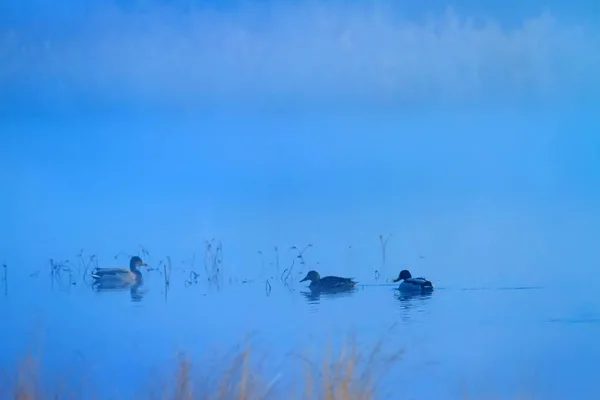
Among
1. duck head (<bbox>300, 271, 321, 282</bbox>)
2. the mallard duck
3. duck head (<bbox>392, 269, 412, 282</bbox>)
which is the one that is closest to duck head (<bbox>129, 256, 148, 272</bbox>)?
the mallard duck

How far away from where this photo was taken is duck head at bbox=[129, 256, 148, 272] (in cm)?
287

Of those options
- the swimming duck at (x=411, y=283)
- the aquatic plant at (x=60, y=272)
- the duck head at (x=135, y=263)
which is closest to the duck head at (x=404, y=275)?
the swimming duck at (x=411, y=283)

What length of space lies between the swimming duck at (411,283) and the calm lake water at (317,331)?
50mm

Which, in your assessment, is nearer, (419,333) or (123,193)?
(419,333)

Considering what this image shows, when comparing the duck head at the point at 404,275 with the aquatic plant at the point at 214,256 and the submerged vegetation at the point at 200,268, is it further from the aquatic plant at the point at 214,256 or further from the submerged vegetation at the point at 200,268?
the aquatic plant at the point at 214,256

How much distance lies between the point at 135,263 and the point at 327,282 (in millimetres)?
820

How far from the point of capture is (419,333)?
2.76m

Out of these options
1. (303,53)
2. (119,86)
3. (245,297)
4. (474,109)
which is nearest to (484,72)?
(474,109)

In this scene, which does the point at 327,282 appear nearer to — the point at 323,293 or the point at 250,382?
the point at 323,293

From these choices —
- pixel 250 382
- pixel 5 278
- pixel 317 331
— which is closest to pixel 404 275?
pixel 317 331

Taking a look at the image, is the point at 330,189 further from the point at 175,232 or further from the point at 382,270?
the point at 175,232

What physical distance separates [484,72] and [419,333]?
3.67 feet

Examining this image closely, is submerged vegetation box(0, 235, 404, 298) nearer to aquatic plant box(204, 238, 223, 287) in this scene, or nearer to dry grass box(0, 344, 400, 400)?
aquatic plant box(204, 238, 223, 287)

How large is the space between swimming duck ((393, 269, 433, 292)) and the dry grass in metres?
0.28
